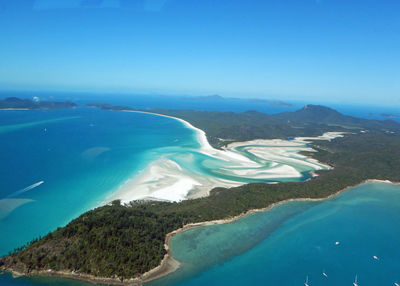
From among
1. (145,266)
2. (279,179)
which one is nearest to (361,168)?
(279,179)

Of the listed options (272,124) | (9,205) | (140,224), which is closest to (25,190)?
(9,205)

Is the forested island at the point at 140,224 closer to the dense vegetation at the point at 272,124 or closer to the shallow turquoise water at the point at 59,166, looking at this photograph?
the shallow turquoise water at the point at 59,166

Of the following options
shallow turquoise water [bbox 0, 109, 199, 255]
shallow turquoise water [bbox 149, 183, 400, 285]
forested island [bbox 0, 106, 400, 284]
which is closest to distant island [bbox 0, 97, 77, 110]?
shallow turquoise water [bbox 0, 109, 199, 255]

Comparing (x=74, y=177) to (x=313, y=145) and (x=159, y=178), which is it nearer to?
(x=159, y=178)

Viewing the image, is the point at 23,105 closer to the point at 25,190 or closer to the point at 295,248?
the point at 25,190

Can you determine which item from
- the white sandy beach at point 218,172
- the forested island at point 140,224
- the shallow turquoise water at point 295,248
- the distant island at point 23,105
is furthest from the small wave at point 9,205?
the distant island at point 23,105

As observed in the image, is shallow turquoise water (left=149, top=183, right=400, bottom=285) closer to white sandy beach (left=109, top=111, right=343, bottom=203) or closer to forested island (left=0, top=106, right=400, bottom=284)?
forested island (left=0, top=106, right=400, bottom=284)
